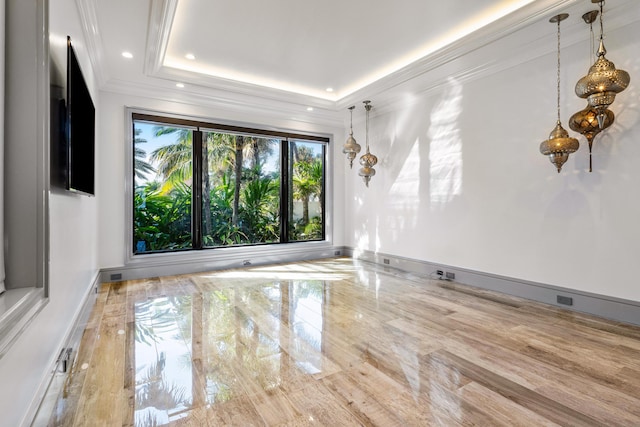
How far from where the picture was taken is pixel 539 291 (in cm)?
372

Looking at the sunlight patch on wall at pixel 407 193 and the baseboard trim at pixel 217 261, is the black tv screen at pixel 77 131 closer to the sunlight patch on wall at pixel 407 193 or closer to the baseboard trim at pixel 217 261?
the baseboard trim at pixel 217 261

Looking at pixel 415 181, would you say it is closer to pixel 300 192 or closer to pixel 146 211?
pixel 300 192

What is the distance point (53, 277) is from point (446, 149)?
182 inches

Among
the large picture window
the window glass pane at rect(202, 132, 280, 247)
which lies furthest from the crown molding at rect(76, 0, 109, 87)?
the window glass pane at rect(202, 132, 280, 247)

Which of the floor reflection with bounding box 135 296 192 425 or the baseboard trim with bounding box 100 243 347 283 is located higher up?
the baseboard trim with bounding box 100 243 347 283

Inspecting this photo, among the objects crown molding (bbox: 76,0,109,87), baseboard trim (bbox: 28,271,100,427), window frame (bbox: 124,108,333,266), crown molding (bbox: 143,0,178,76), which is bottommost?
baseboard trim (bbox: 28,271,100,427)

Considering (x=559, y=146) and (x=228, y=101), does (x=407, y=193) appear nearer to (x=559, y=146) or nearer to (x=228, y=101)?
(x=559, y=146)

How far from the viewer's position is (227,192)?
5.69 m

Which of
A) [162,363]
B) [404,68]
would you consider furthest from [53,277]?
[404,68]

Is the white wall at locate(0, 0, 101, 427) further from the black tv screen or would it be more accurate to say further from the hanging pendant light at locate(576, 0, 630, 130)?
the hanging pendant light at locate(576, 0, 630, 130)

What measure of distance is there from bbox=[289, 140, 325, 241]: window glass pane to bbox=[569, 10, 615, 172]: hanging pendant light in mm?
4278

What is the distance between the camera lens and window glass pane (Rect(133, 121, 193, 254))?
4.94 meters

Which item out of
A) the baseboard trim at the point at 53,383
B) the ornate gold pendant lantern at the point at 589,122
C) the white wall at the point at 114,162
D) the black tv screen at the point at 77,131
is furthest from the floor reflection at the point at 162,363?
the ornate gold pendant lantern at the point at 589,122

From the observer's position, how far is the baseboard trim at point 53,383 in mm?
1600
